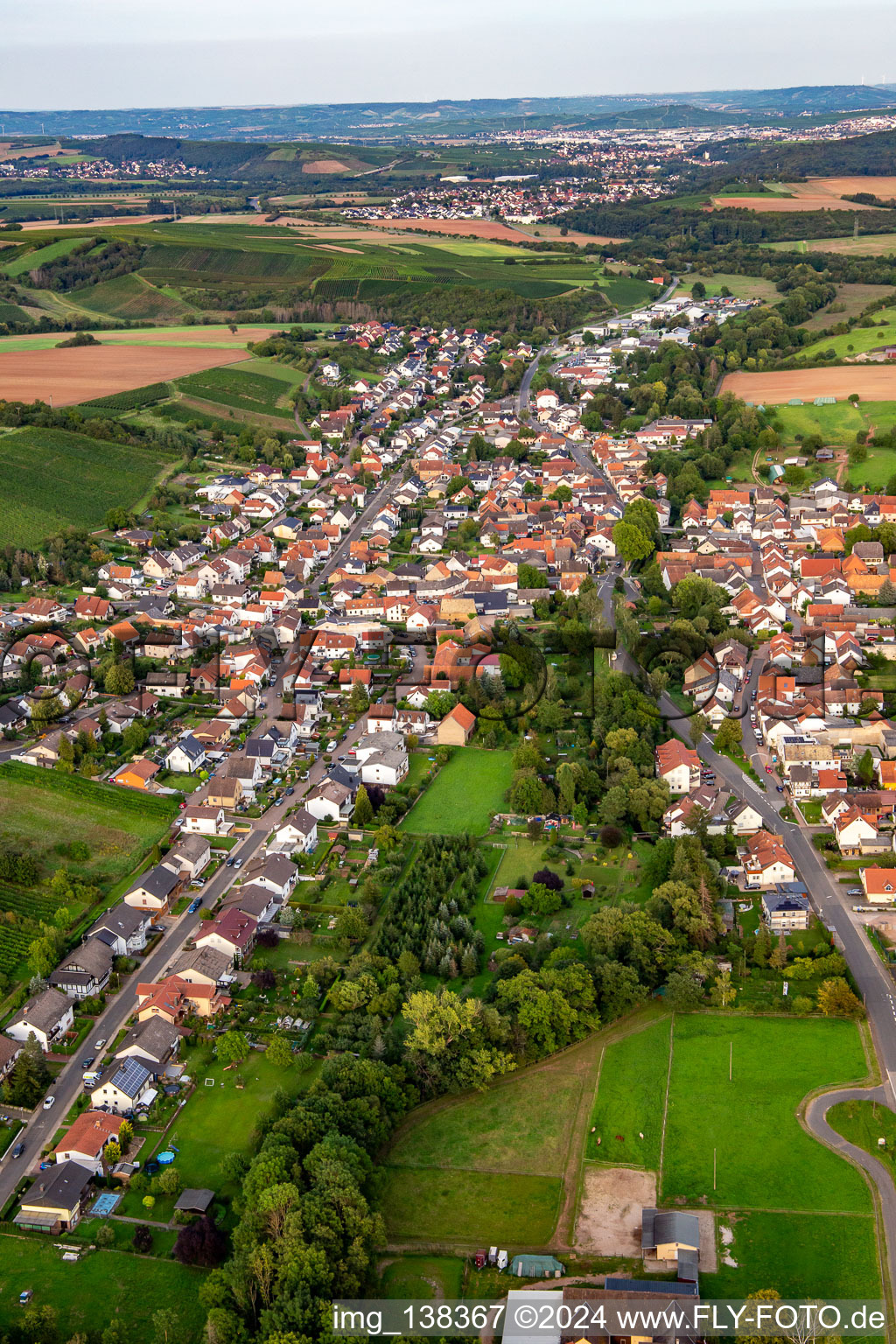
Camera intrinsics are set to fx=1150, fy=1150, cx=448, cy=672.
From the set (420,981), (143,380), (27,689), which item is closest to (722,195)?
(143,380)

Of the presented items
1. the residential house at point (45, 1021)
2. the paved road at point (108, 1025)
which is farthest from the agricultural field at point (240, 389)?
the residential house at point (45, 1021)

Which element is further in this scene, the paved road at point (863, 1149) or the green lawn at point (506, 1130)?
the green lawn at point (506, 1130)

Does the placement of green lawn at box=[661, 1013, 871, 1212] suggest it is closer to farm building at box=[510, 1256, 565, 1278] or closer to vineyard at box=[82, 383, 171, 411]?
farm building at box=[510, 1256, 565, 1278]

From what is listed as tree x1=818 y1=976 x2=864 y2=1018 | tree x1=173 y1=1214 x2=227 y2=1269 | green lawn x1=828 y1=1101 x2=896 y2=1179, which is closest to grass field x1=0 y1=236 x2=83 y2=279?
tree x1=818 y1=976 x2=864 y2=1018

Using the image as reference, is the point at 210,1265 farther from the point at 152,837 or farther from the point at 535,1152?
the point at 152,837

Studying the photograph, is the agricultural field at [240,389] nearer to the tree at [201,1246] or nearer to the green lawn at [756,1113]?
the green lawn at [756,1113]

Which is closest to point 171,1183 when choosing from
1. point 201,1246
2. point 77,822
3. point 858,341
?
point 201,1246
